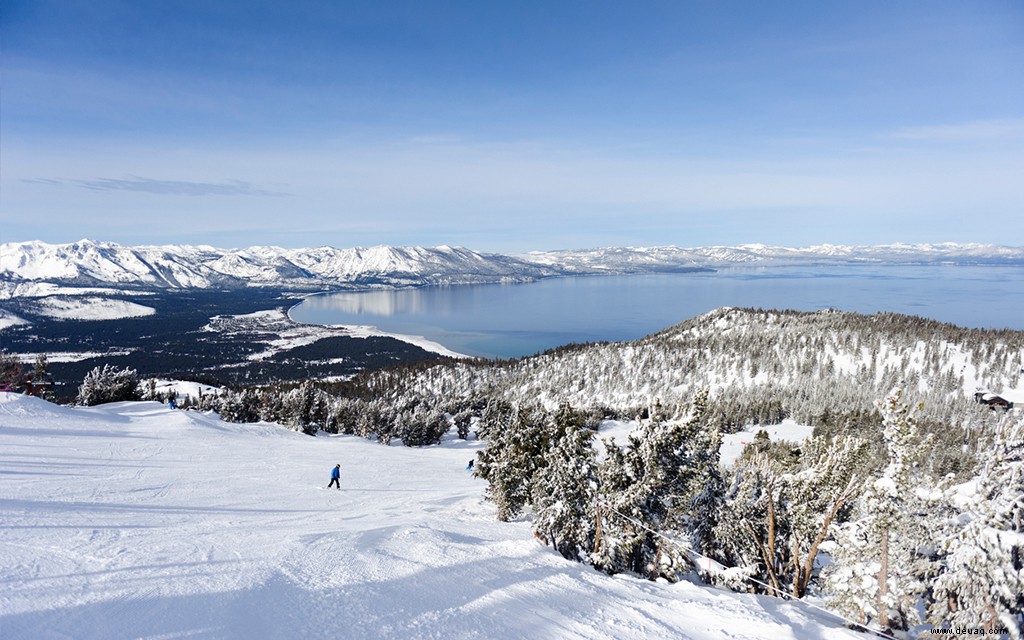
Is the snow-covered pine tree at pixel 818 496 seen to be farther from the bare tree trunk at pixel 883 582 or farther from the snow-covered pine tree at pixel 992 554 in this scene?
the snow-covered pine tree at pixel 992 554

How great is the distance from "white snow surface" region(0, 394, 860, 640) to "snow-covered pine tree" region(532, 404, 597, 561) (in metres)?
0.85

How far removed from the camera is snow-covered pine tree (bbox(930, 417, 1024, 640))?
10.5 m

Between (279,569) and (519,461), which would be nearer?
(279,569)

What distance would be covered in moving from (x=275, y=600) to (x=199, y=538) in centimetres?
495

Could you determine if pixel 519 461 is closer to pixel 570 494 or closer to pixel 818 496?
pixel 570 494

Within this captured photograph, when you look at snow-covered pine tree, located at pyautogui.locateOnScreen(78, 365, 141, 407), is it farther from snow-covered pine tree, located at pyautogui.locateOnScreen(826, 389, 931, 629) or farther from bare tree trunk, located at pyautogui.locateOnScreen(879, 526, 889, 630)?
bare tree trunk, located at pyautogui.locateOnScreen(879, 526, 889, 630)

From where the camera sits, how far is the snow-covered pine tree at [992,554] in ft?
34.4

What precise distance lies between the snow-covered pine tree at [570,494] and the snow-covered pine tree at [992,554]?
8.96 meters

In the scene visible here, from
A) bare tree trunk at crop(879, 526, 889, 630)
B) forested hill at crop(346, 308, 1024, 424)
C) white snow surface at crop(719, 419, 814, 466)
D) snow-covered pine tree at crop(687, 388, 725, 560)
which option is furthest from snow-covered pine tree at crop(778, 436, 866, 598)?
forested hill at crop(346, 308, 1024, 424)

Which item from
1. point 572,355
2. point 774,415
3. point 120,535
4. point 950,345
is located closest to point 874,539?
point 120,535

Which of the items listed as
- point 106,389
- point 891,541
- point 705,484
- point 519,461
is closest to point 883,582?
point 891,541

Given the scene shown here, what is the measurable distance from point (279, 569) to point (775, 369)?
137313 millimetres

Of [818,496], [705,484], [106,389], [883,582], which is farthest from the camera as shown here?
[106,389]

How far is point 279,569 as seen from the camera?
37.1ft
